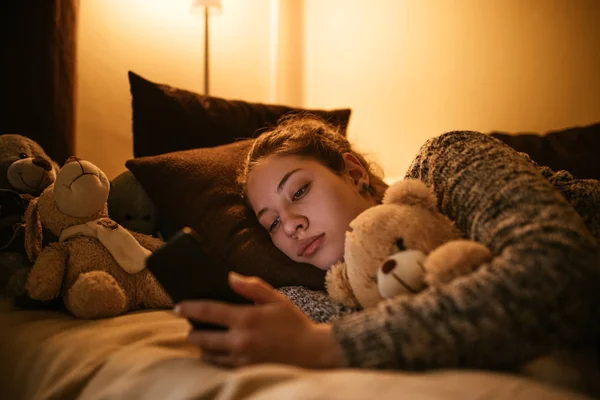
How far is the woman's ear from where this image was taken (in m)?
1.09

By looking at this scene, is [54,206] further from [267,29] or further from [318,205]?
[267,29]

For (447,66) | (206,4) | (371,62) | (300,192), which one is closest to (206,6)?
(206,4)

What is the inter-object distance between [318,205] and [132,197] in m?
0.52

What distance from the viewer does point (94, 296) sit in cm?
84

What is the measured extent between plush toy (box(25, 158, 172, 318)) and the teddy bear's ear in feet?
1.52

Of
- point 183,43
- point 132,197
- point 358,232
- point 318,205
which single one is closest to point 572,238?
point 358,232

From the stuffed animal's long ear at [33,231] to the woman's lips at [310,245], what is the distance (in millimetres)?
488

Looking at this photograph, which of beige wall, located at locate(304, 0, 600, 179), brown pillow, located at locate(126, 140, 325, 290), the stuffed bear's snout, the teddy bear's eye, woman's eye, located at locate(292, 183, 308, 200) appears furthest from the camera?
beige wall, located at locate(304, 0, 600, 179)

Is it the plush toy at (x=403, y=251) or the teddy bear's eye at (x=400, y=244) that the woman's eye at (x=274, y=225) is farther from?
the teddy bear's eye at (x=400, y=244)

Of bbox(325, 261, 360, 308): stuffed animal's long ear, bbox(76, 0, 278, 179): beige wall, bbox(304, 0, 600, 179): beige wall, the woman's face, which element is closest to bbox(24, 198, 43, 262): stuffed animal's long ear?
the woman's face

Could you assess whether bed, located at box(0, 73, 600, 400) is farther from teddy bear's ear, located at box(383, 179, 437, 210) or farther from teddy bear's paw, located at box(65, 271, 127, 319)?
teddy bear's ear, located at box(383, 179, 437, 210)

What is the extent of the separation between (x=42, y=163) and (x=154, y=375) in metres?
0.64

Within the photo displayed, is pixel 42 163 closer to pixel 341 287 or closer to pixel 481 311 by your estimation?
pixel 341 287

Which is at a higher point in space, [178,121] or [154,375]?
[178,121]
